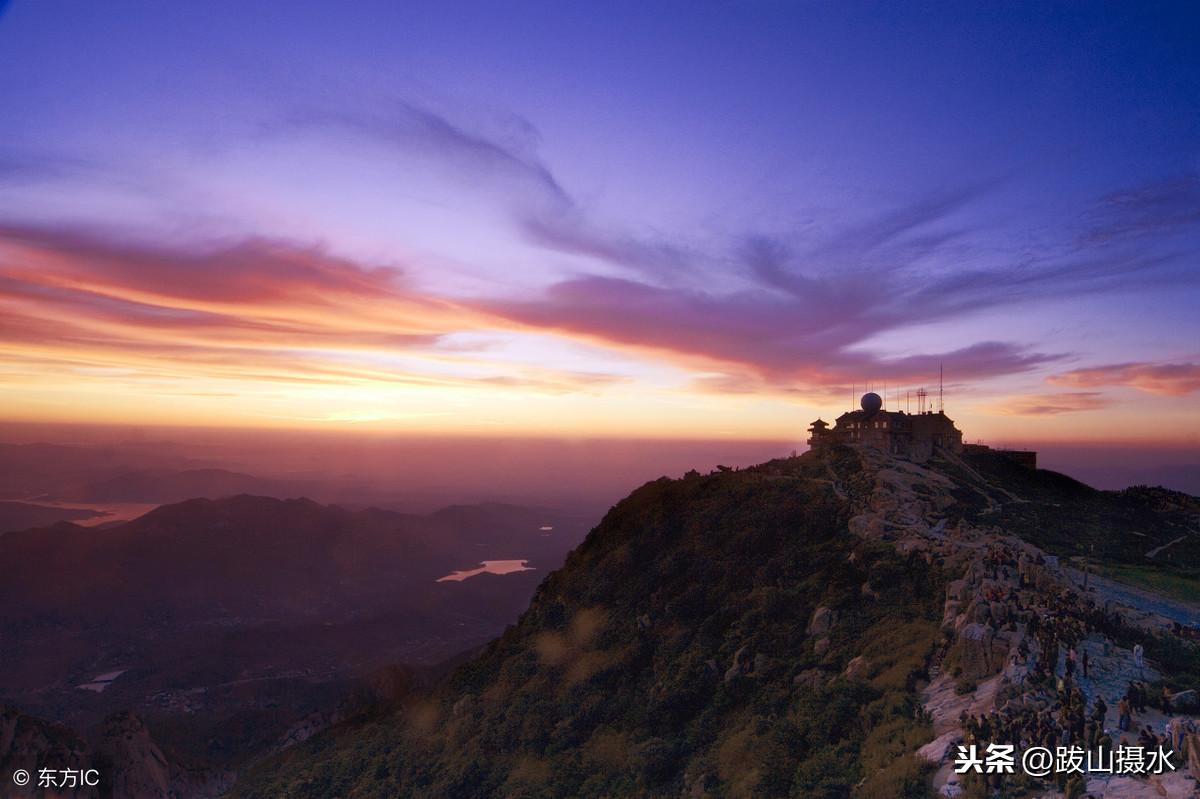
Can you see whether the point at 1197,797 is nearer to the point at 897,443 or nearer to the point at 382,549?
the point at 897,443

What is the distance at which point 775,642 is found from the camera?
28.7 metres

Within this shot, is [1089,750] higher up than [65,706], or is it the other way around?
[1089,750]

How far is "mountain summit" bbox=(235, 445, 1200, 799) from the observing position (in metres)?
19.6

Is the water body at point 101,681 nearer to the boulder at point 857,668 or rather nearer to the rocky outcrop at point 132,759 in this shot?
the rocky outcrop at point 132,759

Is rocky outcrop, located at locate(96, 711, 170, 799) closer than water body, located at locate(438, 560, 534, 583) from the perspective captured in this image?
Yes

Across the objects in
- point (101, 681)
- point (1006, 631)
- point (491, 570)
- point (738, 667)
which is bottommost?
point (101, 681)

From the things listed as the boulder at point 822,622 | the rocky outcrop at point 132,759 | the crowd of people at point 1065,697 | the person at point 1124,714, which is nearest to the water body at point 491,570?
the rocky outcrop at point 132,759

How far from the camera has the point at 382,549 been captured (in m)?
197

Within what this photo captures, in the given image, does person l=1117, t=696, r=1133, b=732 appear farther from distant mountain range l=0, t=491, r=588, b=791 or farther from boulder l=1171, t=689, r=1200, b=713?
distant mountain range l=0, t=491, r=588, b=791

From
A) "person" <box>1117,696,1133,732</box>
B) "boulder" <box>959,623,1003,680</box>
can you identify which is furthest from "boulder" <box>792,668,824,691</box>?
"person" <box>1117,696,1133,732</box>

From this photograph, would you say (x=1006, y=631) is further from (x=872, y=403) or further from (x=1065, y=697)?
(x=872, y=403)

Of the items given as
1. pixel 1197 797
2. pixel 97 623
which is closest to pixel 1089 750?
pixel 1197 797

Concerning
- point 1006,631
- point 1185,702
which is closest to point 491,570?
point 1006,631

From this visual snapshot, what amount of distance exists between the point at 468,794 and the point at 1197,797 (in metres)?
29.0
